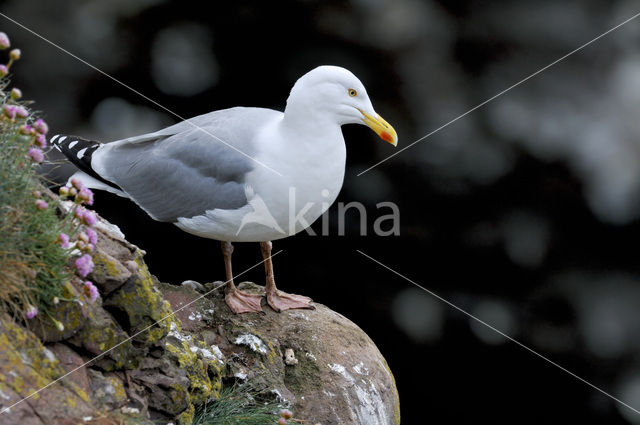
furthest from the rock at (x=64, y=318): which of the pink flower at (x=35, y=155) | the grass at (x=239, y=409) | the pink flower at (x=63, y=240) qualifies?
the grass at (x=239, y=409)

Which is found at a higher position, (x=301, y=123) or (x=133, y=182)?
(x=301, y=123)

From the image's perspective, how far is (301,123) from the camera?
3.93 metres

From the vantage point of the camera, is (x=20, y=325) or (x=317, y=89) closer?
(x=20, y=325)

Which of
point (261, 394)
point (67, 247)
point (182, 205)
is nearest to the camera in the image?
point (67, 247)

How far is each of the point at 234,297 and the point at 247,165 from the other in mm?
799

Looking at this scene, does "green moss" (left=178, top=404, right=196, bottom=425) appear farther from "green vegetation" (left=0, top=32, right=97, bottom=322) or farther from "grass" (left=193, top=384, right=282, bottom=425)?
"green vegetation" (left=0, top=32, right=97, bottom=322)

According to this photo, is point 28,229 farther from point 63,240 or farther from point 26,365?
point 26,365

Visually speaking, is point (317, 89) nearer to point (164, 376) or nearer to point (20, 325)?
point (164, 376)

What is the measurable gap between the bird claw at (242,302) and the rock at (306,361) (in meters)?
0.03

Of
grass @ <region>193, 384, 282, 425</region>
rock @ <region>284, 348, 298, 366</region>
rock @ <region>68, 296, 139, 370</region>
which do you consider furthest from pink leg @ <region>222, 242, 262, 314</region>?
rock @ <region>68, 296, 139, 370</region>

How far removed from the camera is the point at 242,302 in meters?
4.35

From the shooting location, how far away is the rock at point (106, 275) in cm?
311

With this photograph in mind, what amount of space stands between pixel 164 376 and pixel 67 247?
0.70 meters

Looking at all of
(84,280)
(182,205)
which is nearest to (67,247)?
(84,280)
